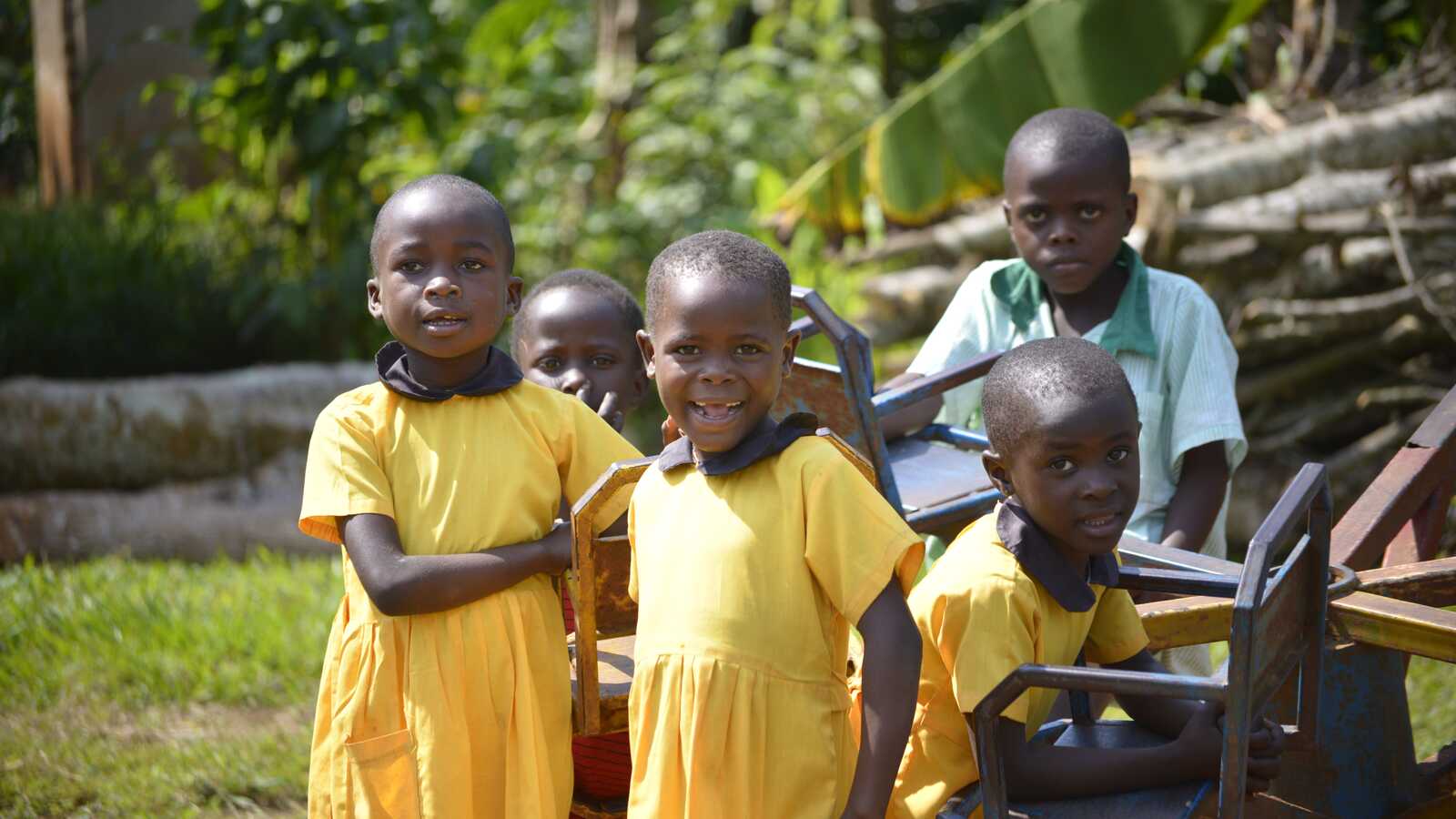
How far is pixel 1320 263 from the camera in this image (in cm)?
616

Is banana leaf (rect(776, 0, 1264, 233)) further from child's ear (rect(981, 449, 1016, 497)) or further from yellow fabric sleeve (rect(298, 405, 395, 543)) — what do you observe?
yellow fabric sleeve (rect(298, 405, 395, 543))

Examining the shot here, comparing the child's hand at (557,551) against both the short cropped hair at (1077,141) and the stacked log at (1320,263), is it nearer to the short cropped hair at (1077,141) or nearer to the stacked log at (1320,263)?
the short cropped hair at (1077,141)

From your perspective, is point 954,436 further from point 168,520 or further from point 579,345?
point 168,520

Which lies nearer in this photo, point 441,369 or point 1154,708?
point 1154,708

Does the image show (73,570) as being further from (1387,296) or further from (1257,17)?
(1257,17)

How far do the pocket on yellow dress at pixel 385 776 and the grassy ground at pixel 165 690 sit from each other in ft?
4.81

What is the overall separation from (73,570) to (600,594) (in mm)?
3556

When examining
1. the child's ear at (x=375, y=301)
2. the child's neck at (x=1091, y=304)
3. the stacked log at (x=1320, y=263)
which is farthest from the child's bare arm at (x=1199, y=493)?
the stacked log at (x=1320, y=263)

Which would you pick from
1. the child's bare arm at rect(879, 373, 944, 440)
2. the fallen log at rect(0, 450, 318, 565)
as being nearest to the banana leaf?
the fallen log at rect(0, 450, 318, 565)

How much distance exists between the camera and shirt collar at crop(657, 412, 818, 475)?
2168 millimetres

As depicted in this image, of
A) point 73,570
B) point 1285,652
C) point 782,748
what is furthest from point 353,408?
point 73,570

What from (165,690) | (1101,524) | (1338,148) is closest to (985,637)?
(1101,524)

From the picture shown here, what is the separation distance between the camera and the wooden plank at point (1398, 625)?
2236mm

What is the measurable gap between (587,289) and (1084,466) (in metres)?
1.29
